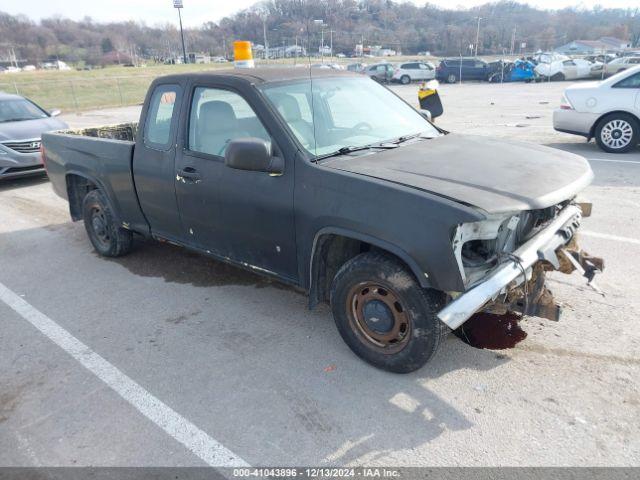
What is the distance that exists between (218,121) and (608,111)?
8.31m

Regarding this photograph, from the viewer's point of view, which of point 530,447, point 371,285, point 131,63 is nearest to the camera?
point 530,447

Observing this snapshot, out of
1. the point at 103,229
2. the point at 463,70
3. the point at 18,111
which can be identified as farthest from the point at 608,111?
the point at 463,70

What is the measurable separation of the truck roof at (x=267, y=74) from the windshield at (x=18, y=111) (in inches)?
280

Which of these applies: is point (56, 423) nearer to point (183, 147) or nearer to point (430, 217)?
point (183, 147)

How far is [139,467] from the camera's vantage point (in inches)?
106

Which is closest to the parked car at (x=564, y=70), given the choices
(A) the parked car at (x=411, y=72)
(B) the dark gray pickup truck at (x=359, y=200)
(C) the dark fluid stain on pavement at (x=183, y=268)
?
(A) the parked car at (x=411, y=72)

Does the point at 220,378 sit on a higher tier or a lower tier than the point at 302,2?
lower

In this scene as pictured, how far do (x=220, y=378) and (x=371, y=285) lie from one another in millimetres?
1184

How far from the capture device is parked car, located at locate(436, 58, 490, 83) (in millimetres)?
34375

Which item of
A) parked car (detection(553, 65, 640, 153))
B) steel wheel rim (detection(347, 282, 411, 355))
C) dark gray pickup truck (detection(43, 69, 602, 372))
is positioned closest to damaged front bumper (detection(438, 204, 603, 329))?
dark gray pickup truck (detection(43, 69, 602, 372))

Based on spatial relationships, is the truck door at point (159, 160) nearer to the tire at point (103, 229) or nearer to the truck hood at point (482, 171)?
the tire at point (103, 229)

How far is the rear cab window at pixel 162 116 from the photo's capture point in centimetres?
434

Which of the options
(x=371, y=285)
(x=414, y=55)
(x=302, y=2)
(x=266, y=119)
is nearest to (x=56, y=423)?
(x=371, y=285)

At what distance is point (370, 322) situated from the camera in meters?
3.37
